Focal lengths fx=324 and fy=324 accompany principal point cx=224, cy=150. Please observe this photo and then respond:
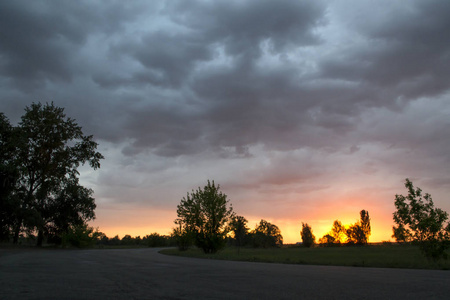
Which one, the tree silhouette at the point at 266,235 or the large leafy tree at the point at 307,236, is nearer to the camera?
the tree silhouette at the point at 266,235

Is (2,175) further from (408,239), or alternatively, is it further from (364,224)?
(364,224)

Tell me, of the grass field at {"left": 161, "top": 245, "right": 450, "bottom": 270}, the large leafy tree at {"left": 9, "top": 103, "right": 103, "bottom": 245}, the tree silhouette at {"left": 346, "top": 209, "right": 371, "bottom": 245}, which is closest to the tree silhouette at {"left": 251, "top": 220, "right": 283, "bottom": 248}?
the tree silhouette at {"left": 346, "top": 209, "right": 371, "bottom": 245}

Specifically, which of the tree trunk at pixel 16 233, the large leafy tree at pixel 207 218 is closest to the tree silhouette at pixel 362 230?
the large leafy tree at pixel 207 218

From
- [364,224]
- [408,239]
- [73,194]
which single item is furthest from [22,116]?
[364,224]

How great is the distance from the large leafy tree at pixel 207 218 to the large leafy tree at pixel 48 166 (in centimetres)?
1550

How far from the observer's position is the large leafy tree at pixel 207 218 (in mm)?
36594

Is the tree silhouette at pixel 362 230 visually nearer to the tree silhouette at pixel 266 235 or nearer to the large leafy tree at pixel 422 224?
the tree silhouette at pixel 266 235

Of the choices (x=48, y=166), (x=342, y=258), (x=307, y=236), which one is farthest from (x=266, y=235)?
(x=48, y=166)

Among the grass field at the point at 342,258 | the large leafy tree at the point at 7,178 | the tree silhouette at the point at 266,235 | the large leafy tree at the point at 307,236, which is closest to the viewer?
the grass field at the point at 342,258

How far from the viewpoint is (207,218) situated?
3734 centimetres

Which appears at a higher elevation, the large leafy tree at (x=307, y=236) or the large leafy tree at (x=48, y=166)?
the large leafy tree at (x=48, y=166)

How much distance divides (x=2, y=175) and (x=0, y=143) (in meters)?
4.40

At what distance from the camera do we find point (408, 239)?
84.5ft

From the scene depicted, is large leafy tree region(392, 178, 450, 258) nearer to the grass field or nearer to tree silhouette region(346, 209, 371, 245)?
the grass field
